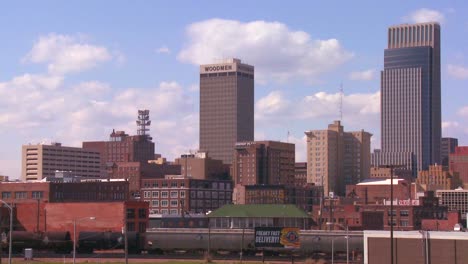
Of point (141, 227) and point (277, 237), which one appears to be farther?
point (141, 227)

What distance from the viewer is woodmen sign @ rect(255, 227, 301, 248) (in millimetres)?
133375

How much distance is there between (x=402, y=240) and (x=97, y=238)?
5004cm

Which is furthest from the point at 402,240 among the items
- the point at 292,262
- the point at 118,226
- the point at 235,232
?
the point at 118,226

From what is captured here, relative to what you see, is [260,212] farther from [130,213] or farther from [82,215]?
[82,215]

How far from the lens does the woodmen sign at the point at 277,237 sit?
13338 cm

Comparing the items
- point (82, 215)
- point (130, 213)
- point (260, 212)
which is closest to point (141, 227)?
point (130, 213)

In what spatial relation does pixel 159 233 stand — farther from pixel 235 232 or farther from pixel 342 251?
pixel 342 251

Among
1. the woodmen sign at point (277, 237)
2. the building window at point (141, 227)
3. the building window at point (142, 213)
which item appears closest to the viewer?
the woodmen sign at point (277, 237)

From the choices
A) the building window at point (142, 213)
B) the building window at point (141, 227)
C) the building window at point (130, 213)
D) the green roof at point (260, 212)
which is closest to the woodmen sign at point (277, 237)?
the building window at point (141, 227)

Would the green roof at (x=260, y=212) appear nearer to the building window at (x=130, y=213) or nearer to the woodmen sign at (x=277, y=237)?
the building window at (x=130, y=213)

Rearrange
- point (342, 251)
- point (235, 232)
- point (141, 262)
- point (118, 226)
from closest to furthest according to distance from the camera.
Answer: point (141, 262), point (342, 251), point (235, 232), point (118, 226)

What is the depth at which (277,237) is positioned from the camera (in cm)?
13438

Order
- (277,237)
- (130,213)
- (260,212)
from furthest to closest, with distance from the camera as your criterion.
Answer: (260,212) → (130,213) → (277,237)

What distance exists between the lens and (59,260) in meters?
124
